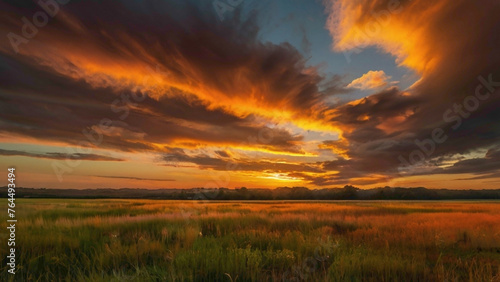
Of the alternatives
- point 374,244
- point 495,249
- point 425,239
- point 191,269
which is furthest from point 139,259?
point 495,249

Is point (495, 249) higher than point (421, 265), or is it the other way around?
point (421, 265)

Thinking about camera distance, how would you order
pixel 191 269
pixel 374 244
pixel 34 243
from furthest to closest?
pixel 374 244 < pixel 34 243 < pixel 191 269

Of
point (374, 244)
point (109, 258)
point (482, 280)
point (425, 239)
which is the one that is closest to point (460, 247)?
point (425, 239)

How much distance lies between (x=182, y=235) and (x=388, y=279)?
5.89 metres

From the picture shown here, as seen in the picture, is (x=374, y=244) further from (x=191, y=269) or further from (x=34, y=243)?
(x=34, y=243)

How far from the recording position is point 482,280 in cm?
463

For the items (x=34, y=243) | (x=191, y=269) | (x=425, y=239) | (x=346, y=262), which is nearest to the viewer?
(x=191, y=269)

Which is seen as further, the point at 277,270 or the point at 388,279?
the point at 277,270

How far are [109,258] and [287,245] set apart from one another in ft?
14.6

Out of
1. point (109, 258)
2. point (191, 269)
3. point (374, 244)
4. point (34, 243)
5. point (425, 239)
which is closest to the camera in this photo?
point (191, 269)

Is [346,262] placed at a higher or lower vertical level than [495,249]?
higher

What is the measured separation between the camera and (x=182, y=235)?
8094 mm

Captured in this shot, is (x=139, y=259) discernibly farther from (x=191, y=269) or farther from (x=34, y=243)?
(x=34, y=243)

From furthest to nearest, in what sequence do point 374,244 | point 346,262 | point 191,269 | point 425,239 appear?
1. point 425,239
2. point 374,244
3. point 346,262
4. point 191,269
